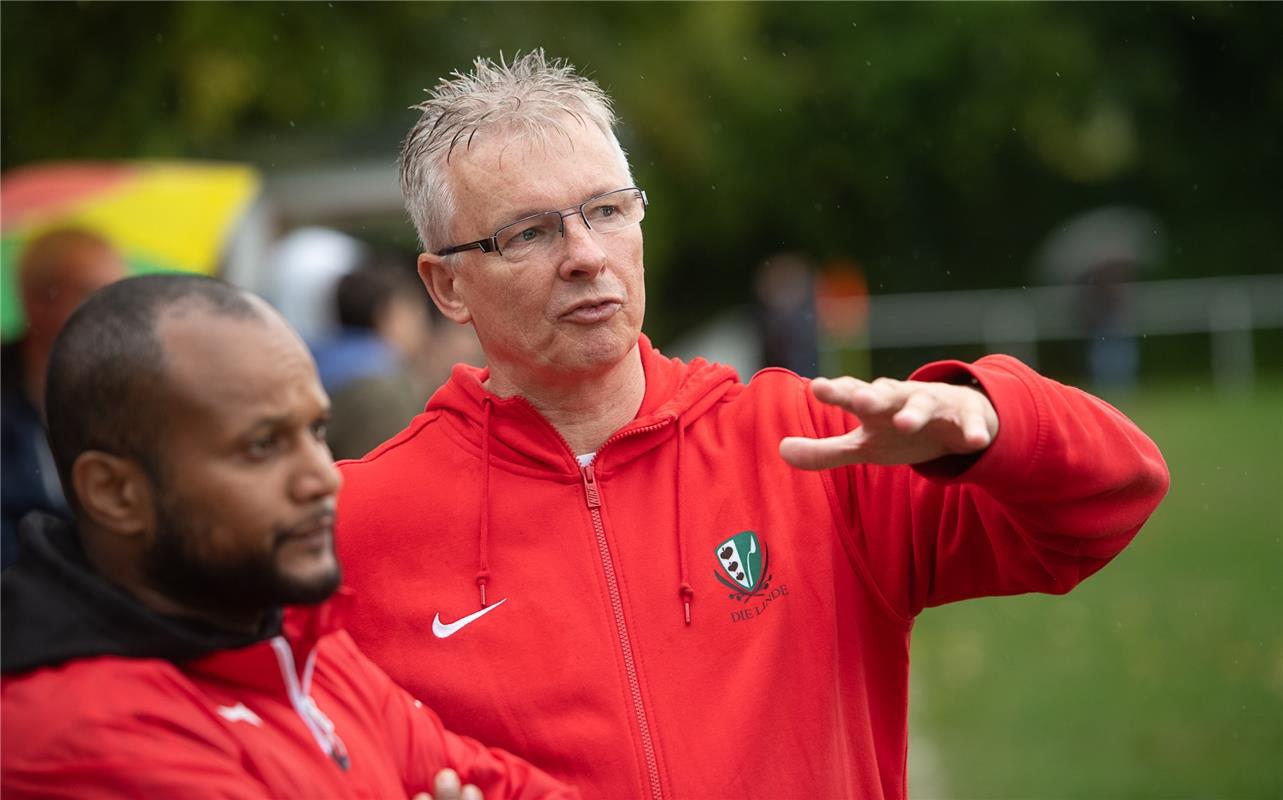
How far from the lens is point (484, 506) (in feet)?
10.0

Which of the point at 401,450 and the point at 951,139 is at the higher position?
the point at 951,139

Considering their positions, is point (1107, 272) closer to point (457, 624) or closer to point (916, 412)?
point (457, 624)

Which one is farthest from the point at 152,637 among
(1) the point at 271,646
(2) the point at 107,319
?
(2) the point at 107,319

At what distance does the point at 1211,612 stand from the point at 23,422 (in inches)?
280

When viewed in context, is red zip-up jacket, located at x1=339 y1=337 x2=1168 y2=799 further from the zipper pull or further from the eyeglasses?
the eyeglasses

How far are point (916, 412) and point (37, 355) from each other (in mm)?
3725

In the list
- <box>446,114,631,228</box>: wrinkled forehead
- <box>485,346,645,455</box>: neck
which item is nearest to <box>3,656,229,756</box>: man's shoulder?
<box>485,346,645,455</box>: neck

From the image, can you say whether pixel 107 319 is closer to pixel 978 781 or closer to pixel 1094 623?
pixel 978 781

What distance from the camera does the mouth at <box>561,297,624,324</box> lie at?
10.1 feet

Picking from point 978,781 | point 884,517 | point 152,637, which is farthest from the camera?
point 978,781

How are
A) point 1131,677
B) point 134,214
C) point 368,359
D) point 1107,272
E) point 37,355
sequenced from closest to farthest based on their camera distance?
point 37,355 < point 368,359 < point 134,214 < point 1131,677 < point 1107,272

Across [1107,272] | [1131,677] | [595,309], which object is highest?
[1107,272]

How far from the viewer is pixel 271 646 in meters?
2.26

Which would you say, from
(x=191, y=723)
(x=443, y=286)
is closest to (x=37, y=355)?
(x=443, y=286)
